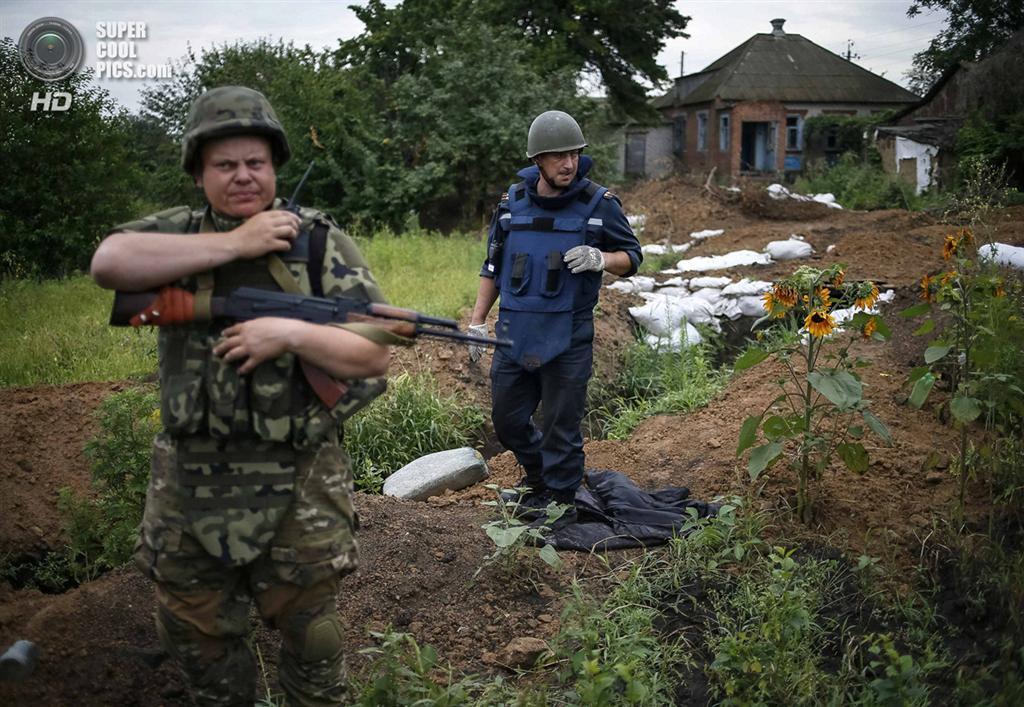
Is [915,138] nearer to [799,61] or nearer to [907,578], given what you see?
[799,61]

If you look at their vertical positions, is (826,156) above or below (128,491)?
above

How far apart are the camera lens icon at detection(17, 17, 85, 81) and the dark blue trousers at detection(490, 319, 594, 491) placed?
16.9 feet

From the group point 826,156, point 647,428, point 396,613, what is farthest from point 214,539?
point 826,156

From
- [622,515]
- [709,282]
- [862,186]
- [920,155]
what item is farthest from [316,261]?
[920,155]

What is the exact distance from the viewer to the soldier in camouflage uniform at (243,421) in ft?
7.46

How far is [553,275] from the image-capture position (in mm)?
4461

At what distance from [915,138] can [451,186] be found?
40.2 feet

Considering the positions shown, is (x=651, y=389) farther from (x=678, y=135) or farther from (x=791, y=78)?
(x=678, y=135)

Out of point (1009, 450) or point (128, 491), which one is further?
point (1009, 450)

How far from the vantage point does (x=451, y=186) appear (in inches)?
690

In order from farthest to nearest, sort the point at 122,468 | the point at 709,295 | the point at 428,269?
1. the point at 428,269
2. the point at 709,295
3. the point at 122,468

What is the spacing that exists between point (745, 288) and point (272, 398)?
794 centimetres

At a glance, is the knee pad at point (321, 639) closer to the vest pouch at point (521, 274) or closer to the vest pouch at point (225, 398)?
the vest pouch at point (225, 398)

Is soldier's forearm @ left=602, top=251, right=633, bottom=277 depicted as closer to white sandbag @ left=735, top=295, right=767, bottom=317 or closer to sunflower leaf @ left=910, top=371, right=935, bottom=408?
sunflower leaf @ left=910, top=371, right=935, bottom=408
